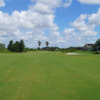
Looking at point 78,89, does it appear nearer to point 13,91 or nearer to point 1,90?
point 13,91

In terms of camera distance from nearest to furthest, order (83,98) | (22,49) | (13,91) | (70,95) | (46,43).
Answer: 1. (83,98)
2. (70,95)
3. (13,91)
4. (22,49)
5. (46,43)

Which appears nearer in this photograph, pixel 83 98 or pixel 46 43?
pixel 83 98

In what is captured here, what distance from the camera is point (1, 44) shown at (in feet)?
333

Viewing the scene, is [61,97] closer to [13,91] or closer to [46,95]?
[46,95]

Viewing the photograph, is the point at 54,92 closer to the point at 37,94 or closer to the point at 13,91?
the point at 37,94

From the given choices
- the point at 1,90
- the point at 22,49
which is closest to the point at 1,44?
the point at 22,49

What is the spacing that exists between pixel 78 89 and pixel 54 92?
1.06 m

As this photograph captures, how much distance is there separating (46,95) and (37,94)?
13.5 inches

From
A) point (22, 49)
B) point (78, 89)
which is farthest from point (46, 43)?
point (78, 89)

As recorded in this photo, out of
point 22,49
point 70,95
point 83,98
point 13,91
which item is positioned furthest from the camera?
point 22,49

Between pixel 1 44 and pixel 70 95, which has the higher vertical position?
pixel 1 44

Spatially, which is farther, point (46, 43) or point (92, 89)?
point (46, 43)

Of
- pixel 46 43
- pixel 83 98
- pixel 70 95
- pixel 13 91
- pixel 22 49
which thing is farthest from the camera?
pixel 46 43

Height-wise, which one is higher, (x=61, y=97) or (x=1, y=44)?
(x=1, y=44)
